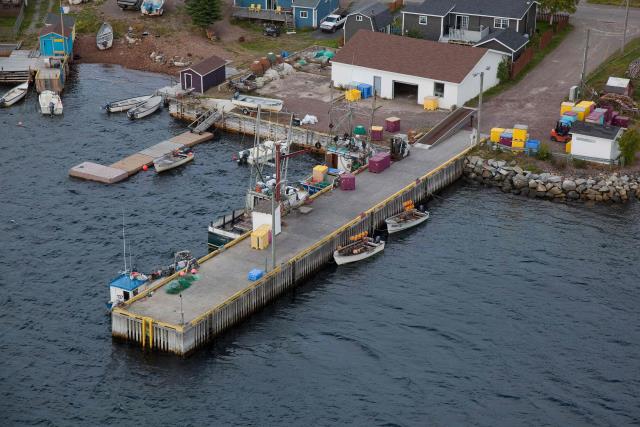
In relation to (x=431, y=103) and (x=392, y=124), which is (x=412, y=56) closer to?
(x=431, y=103)

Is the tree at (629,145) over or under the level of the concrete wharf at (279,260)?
over

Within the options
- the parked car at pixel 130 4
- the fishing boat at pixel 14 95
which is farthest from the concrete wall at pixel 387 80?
the parked car at pixel 130 4

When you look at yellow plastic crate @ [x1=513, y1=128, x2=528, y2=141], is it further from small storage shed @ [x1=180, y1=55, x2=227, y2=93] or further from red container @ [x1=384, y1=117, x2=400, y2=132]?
small storage shed @ [x1=180, y1=55, x2=227, y2=93]

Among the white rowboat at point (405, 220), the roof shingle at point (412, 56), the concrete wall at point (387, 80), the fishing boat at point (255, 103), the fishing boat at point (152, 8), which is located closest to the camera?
the white rowboat at point (405, 220)

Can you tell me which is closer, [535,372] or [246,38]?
[535,372]

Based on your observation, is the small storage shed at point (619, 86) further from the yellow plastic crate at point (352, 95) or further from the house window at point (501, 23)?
the yellow plastic crate at point (352, 95)

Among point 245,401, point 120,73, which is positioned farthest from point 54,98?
point 245,401

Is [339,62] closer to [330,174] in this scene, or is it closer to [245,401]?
[330,174]
